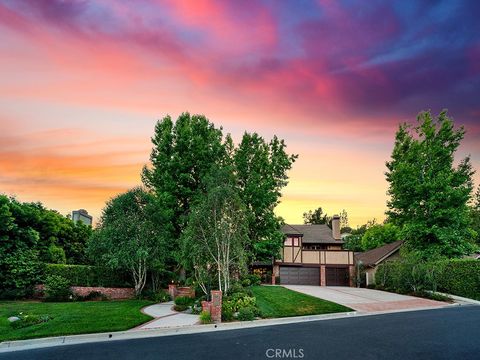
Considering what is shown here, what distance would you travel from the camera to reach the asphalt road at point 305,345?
9.44 meters

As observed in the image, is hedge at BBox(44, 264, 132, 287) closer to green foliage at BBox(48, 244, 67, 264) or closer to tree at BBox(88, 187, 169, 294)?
tree at BBox(88, 187, 169, 294)

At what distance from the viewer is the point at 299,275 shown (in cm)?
3769

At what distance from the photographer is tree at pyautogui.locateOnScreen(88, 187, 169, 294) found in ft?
74.7

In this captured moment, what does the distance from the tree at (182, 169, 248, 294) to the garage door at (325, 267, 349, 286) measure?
21.4 metres

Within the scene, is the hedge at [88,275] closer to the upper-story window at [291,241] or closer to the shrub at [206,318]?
the shrub at [206,318]

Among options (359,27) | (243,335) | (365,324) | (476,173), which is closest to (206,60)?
(359,27)

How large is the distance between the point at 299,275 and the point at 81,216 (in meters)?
26.6

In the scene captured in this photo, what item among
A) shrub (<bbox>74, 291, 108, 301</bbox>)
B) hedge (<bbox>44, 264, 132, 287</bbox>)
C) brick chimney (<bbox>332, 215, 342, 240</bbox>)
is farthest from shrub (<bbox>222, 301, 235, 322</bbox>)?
brick chimney (<bbox>332, 215, 342, 240</bbox>)

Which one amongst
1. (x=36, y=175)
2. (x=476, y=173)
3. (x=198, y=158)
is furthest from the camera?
(x=476, y=173)

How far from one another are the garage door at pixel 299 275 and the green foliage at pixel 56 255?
71.9ft

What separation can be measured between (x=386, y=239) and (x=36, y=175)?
51.9 metres

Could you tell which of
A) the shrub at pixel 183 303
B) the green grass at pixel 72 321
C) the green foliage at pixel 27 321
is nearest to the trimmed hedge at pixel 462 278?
the shrub at pixel 183 303

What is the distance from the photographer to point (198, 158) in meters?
28.0

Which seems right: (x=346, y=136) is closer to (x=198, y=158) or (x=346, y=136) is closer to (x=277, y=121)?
(x=277, y=121)
